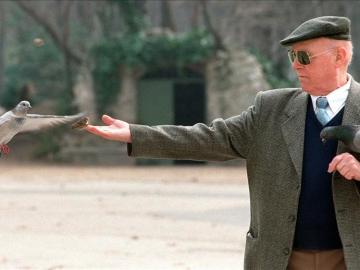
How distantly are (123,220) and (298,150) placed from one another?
1068 centimetres

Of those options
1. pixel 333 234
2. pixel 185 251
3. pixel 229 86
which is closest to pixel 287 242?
pixel 333 234

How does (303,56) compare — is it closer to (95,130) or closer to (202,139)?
(202,139)

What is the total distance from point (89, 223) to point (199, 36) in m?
15.7

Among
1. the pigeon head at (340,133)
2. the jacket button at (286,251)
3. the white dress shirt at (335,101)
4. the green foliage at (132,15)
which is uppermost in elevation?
the white dress shirt at (335,101)

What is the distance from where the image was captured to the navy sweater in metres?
4.25

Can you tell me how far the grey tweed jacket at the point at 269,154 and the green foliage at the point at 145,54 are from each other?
79.8ft

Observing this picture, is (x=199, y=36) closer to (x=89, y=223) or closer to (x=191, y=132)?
(x=89, y=223)

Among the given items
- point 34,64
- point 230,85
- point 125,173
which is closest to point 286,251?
point 125,173

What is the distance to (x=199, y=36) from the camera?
29469mm

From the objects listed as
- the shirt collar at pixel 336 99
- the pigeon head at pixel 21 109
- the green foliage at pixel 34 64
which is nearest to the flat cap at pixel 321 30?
the shirt collar at pixel 336 99

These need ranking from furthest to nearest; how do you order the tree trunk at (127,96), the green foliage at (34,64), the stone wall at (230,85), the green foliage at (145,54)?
the green foliage at (34,64) < the tree trunk at (127,96) < the green foliage at (145,54) < the stone wall at (230,85)

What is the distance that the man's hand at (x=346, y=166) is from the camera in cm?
400

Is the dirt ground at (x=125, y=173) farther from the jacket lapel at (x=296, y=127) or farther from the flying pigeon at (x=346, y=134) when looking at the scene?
the flying pigeon at (x=346, y=134)

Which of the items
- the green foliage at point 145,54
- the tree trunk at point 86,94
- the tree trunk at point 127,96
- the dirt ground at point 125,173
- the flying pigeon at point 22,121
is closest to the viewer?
the flying pigeon at point 22,121
